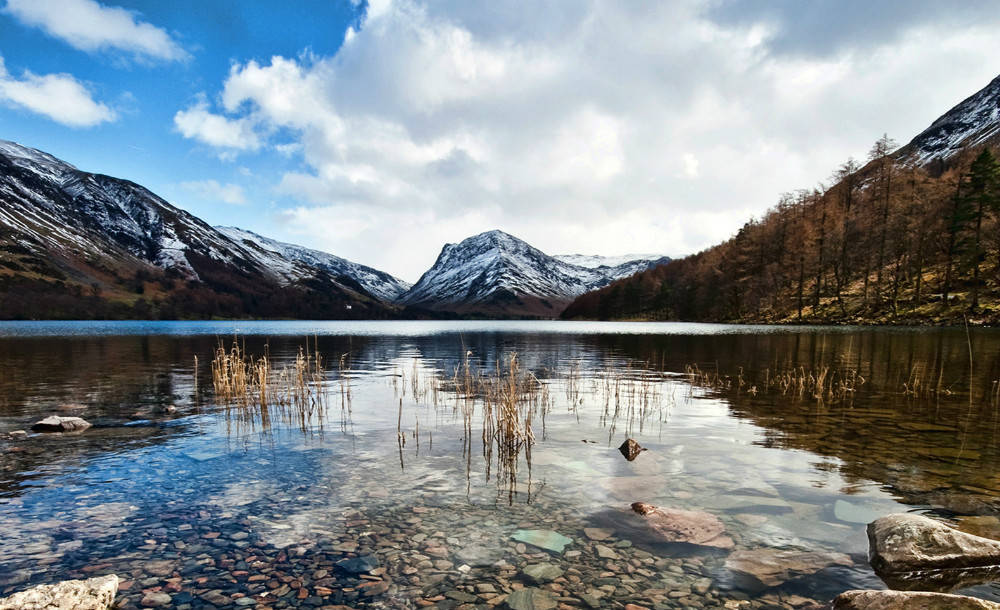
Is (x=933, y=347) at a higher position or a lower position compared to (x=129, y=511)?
higher

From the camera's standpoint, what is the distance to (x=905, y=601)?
234 inches

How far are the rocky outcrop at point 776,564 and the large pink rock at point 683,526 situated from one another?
0.49 metres

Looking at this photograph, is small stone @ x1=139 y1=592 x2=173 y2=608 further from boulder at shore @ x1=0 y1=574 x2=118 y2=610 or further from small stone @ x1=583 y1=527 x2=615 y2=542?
small stone @ x1=583 y1=527 x2=615 y2=542

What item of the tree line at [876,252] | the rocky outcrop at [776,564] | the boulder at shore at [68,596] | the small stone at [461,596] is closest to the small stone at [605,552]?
the rocky outcrop at [776,564]

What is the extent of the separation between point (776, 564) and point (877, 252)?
106m

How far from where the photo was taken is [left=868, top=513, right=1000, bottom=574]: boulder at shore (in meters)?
7.48

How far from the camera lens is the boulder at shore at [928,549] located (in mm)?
7477

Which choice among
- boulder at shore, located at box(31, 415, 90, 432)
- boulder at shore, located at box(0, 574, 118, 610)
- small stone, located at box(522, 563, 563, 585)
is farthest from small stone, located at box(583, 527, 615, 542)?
boulder at shore, located at box(31, 415, 90, 432)

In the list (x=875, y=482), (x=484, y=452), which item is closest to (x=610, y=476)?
(x=484, y=452)

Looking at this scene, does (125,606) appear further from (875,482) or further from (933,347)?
(933,347)

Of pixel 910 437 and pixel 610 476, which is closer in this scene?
pixel 610 476

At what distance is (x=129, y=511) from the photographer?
1016 cm

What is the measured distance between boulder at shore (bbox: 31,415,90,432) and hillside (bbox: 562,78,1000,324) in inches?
3580

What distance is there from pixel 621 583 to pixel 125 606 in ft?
23.1
